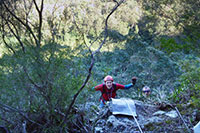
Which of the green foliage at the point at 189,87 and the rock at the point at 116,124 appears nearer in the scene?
the rock at the point at 116,124

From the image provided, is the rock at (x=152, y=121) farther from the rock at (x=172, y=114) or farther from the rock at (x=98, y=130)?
the rock at (x=98, y=130)

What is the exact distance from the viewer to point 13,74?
11.4 ft

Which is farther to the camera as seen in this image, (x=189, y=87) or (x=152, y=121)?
(x=189, y=87)

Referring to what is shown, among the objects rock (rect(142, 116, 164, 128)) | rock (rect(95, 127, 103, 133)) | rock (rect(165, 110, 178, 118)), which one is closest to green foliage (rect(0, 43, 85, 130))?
rock (rect(95, 127, 103, 133))

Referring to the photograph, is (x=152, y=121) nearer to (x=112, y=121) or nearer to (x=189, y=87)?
(x=112, y=121)

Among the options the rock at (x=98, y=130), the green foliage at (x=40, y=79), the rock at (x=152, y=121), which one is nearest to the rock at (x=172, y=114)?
the rock at (x=152, y=121)

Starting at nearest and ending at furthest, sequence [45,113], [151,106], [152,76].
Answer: [45,113] → [151,106] → [152,76]

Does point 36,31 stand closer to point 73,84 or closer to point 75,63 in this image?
A: point 75,63

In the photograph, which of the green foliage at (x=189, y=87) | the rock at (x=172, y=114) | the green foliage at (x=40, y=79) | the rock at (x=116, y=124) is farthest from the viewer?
the green foliage at (x=189, y=87)

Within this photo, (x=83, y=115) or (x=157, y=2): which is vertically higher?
(x=157, y=2)

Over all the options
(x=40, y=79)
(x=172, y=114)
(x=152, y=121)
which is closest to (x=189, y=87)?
(x=172, y=114)

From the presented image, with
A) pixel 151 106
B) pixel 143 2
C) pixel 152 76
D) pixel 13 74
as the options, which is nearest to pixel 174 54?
pixel 152 76

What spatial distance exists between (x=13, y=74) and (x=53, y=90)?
64cm

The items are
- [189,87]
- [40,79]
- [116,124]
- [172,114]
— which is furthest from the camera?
[189,87]
